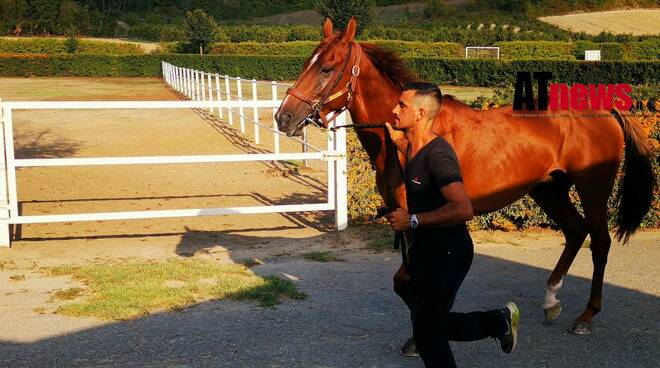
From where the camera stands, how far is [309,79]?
4871 millimetres

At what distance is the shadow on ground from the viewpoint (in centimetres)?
459

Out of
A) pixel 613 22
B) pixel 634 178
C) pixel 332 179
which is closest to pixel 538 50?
pixel 613 22

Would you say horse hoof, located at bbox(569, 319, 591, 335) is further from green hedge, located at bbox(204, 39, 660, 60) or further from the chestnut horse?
green hedge, located at bbox(204, 39, 660, 60)

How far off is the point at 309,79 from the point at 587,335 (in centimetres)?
268

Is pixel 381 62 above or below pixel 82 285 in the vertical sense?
above

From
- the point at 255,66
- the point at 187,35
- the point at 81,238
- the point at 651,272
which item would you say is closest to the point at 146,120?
the point at 81,238

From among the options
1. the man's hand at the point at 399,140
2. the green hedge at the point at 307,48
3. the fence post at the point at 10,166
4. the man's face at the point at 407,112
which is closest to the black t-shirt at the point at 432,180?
the man's face at the point at 407,112

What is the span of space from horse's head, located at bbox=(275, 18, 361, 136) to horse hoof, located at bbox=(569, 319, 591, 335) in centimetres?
229

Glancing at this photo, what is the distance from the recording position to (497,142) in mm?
5102

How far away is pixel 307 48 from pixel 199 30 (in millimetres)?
9669

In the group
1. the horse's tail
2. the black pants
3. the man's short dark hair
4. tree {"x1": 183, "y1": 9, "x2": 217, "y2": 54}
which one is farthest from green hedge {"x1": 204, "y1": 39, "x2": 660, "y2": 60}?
the black pants

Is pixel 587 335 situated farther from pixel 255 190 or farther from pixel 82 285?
pixel 255 190

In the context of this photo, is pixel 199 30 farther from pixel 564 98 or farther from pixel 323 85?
pixel 323 85

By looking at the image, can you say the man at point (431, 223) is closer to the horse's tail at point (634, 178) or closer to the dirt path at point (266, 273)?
the dirt path at point (266, 273)
